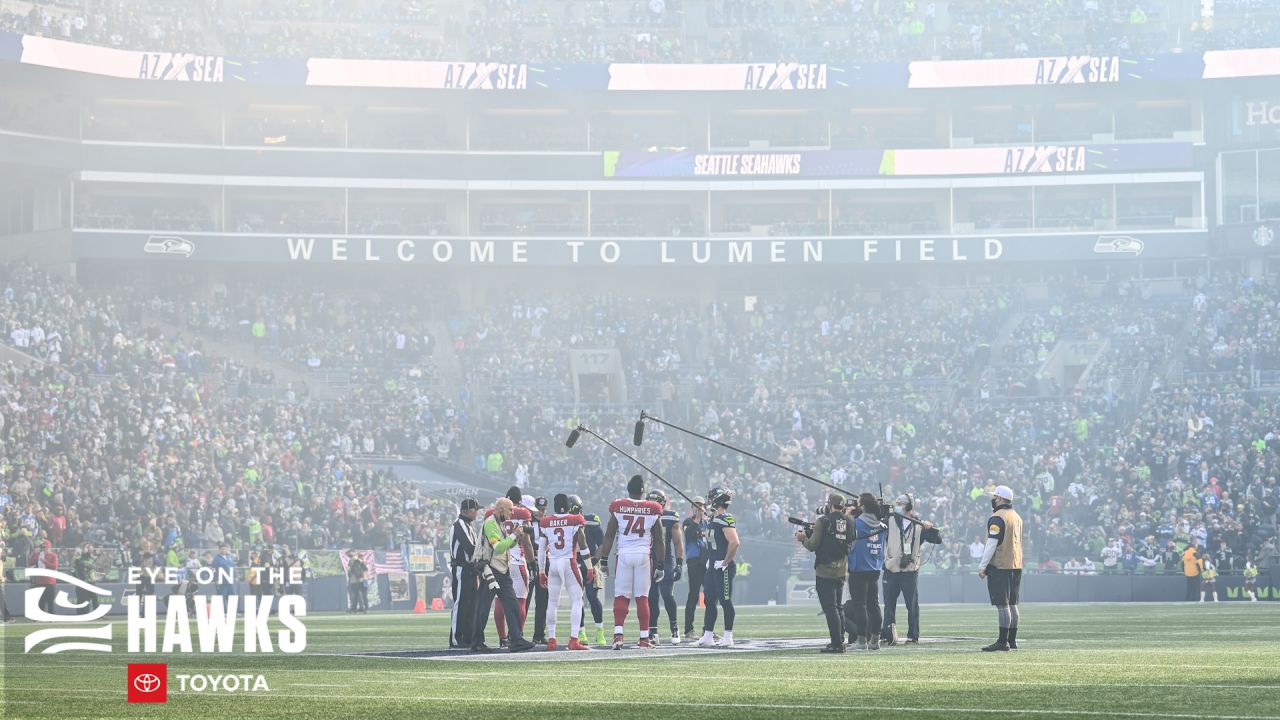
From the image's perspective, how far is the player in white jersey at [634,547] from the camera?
2009 centimetres

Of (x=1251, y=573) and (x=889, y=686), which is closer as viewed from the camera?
(x=889, y=686)

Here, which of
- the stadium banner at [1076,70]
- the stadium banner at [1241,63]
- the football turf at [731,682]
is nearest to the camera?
the football turf at [731,682]

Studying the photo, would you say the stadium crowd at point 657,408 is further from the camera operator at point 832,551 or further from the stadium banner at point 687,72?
the camera operator at point 832,551

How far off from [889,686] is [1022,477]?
106ft

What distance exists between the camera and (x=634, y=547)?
20156mm

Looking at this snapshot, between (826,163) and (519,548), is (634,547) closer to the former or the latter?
(519,548)

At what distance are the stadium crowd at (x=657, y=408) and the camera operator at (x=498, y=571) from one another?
19.4m

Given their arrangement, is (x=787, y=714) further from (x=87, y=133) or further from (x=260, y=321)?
(x=87, y=133)

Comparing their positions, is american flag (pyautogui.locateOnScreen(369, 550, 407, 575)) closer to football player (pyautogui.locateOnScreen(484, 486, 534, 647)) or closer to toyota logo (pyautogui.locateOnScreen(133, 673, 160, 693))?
football player (pyautogui.locateOnScreen(484, 486, 534, 647))

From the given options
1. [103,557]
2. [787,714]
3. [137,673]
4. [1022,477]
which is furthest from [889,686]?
[1022,477]

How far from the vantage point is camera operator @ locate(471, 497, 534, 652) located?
794 inches

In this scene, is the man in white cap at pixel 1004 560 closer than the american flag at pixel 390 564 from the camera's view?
Yes

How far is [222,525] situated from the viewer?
39719 mm

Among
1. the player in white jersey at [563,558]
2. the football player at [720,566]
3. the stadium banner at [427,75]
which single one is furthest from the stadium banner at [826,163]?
the player in white jersey at [563,558]
